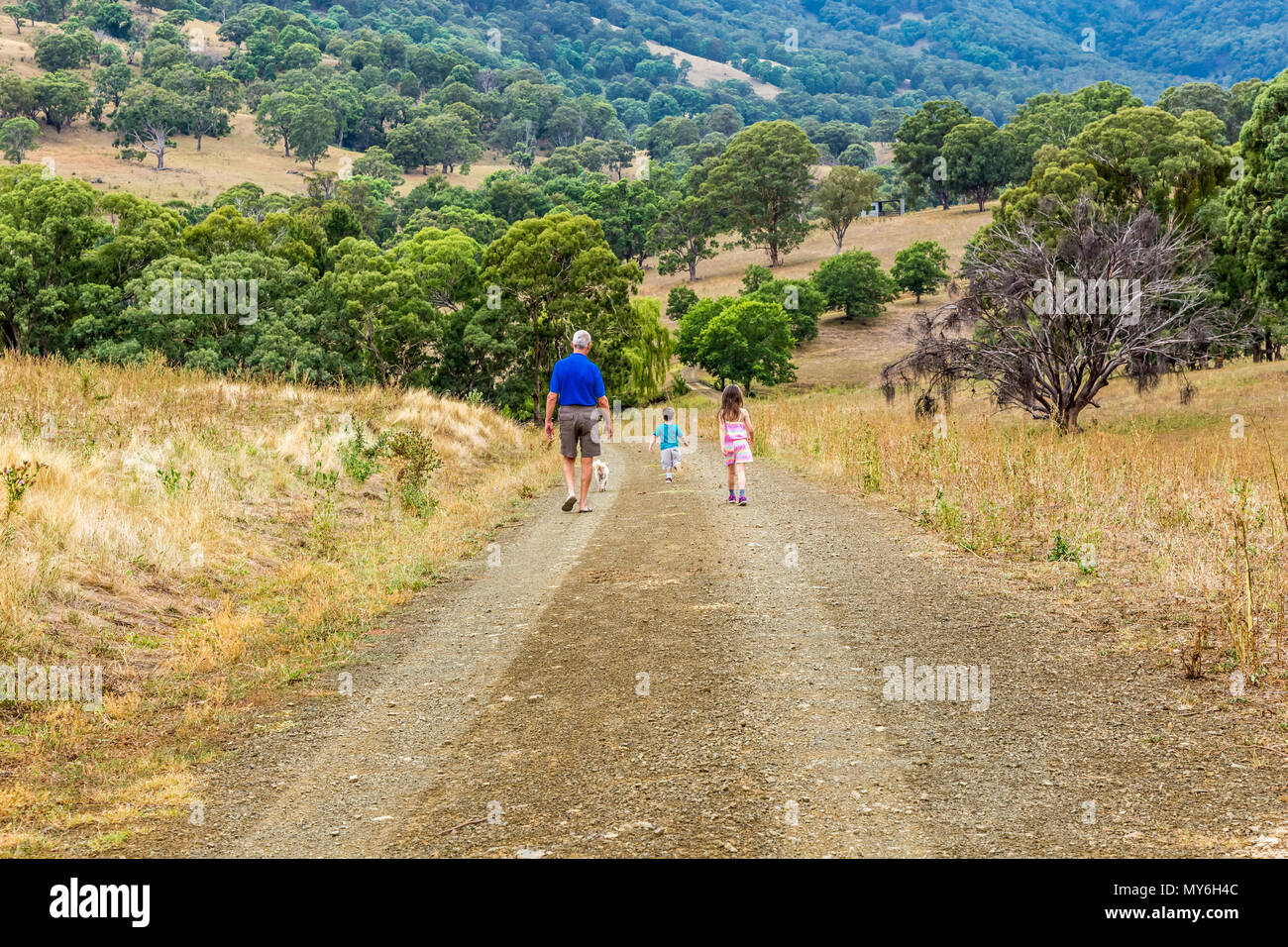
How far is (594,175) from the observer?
464 ft

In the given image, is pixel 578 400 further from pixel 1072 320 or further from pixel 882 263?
pixel 882 263

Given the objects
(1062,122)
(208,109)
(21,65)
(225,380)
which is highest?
(21,65)

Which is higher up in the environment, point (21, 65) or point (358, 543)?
point (21, 65)

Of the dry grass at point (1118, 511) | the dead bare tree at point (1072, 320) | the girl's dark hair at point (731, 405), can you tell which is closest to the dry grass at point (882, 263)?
→ the dead bare tree at point (1072, 320)

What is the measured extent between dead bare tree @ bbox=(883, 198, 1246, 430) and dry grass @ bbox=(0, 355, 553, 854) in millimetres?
18249

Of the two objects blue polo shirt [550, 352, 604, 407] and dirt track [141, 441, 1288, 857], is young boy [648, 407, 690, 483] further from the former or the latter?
dirt track [141, 441, 1288, 857]

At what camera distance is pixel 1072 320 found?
2950cm

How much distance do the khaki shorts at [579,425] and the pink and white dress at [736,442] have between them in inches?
83.6

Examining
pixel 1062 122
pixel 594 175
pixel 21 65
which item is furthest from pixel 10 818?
pixel 21 65

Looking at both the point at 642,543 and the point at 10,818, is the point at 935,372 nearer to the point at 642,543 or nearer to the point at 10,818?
the point at 642,543

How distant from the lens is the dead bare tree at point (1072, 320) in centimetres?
2797

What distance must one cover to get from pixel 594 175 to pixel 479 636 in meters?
141

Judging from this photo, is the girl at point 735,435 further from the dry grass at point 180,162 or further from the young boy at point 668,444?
the dry grass at point 180,162

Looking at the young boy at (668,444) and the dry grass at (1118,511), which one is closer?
the dry grass at (1118,511)
